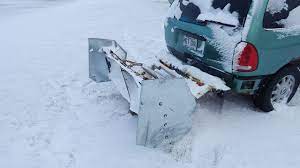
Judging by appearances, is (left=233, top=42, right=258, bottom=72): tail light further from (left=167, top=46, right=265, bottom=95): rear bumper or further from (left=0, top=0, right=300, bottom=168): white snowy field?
(left=0, top=0, right=300, bottom=168): white snowy field

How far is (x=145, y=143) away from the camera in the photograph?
4.17 m

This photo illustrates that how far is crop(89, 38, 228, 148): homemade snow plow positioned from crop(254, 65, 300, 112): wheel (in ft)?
2.31

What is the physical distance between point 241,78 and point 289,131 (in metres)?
A: 0.93

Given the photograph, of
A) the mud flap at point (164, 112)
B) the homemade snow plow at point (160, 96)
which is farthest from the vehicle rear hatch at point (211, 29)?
the mud flap at point (164, 112)

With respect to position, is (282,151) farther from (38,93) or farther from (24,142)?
(38,93)

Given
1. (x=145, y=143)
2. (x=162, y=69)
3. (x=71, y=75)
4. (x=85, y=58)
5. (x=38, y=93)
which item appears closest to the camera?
(x=145, y=143)

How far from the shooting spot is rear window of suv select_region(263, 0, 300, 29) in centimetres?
454

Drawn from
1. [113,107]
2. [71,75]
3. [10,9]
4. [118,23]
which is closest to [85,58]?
[71,75]

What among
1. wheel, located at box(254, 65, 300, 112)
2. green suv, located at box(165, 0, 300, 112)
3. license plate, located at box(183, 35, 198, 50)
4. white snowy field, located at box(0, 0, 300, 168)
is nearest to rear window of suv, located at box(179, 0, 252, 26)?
green suv, located at box(165, 0, 300, 112)

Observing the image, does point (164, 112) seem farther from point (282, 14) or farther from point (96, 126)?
point (282, 14)

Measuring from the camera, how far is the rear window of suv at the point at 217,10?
14.8ft

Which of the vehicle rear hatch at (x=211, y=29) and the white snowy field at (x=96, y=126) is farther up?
the vehicle rear hatch at (x=211, y=29)

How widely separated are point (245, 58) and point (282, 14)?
2.53 feet

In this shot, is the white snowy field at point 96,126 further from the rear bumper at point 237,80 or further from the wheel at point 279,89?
the rear bumper at point 237,80
